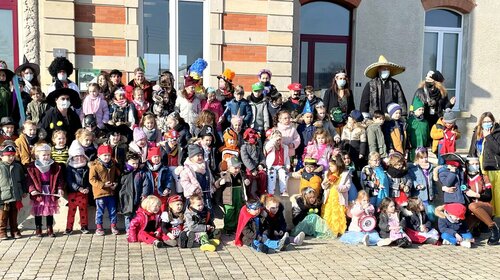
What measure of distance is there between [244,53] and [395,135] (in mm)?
4180

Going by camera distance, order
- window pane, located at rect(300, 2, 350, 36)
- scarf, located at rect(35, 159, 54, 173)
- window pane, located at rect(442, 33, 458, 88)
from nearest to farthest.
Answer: scarf, located at rect(35, 159, 54, 173) → window pane, located at rect(300, 2, 350, 36) → window pane, located at rect(442, 33, 458, 88)

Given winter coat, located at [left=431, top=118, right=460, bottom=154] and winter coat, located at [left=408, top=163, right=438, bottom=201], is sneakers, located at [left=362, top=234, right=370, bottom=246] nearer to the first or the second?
winter coat, located at [left=408, top=163, right=438, bottom=201]

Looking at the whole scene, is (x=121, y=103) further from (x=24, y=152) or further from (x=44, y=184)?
(x=44, y=184)

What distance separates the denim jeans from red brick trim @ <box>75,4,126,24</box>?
4984 mm

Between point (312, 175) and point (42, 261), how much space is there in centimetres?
379

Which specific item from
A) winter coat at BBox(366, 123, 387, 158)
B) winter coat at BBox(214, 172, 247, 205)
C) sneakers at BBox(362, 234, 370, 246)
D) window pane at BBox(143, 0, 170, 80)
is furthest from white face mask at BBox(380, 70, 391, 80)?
window pane at BBox(143, 0, 170, 80)

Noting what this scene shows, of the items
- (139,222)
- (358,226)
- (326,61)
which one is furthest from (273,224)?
(326,61)

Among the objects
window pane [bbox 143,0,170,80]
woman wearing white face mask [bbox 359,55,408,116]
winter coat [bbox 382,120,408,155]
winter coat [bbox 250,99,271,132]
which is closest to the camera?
winter coat [bbox 382,120,408,155]

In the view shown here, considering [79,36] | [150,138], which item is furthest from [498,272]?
[79,36]

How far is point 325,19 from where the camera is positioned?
43.9 feet

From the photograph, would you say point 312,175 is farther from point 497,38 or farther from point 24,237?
point 497,38

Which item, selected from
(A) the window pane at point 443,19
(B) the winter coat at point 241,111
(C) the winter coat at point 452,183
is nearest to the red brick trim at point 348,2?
(A) the window pane at point 443,19

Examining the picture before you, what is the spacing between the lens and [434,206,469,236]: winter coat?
7234 mm

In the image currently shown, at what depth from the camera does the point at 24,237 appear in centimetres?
667
